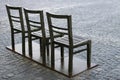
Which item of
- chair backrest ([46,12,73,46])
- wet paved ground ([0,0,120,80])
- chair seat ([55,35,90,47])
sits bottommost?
wet paved ground ([0,0,120,80])

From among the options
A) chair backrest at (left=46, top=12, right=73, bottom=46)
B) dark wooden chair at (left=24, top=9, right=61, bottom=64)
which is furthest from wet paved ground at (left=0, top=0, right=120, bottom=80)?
chair backrest at (left=46, top=12, right=73, bottom=46)

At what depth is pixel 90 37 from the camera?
19.2 ft

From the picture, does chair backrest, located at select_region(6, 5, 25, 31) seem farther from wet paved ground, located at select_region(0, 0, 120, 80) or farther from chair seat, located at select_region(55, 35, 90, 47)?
chair seat, located at select_region(55, 35, 90, 47)

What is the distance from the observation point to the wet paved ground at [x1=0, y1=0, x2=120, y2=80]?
3848 mm

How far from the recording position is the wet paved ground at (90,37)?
385 cm

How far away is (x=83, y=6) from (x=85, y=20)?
2.36 meters

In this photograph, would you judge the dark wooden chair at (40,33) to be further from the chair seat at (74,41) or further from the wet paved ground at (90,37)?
the wet paved ground at (90,37)

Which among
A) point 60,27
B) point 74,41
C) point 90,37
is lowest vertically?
point 90,37

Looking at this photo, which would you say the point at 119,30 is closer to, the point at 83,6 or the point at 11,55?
the point at 11,55

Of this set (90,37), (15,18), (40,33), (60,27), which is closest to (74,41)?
(60,27)

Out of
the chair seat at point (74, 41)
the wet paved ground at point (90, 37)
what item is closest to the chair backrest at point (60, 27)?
the chair seat at point (74, 41)

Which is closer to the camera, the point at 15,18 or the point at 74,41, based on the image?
the point at 74,41

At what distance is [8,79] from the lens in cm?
371

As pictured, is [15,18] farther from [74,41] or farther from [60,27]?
[74,41]
